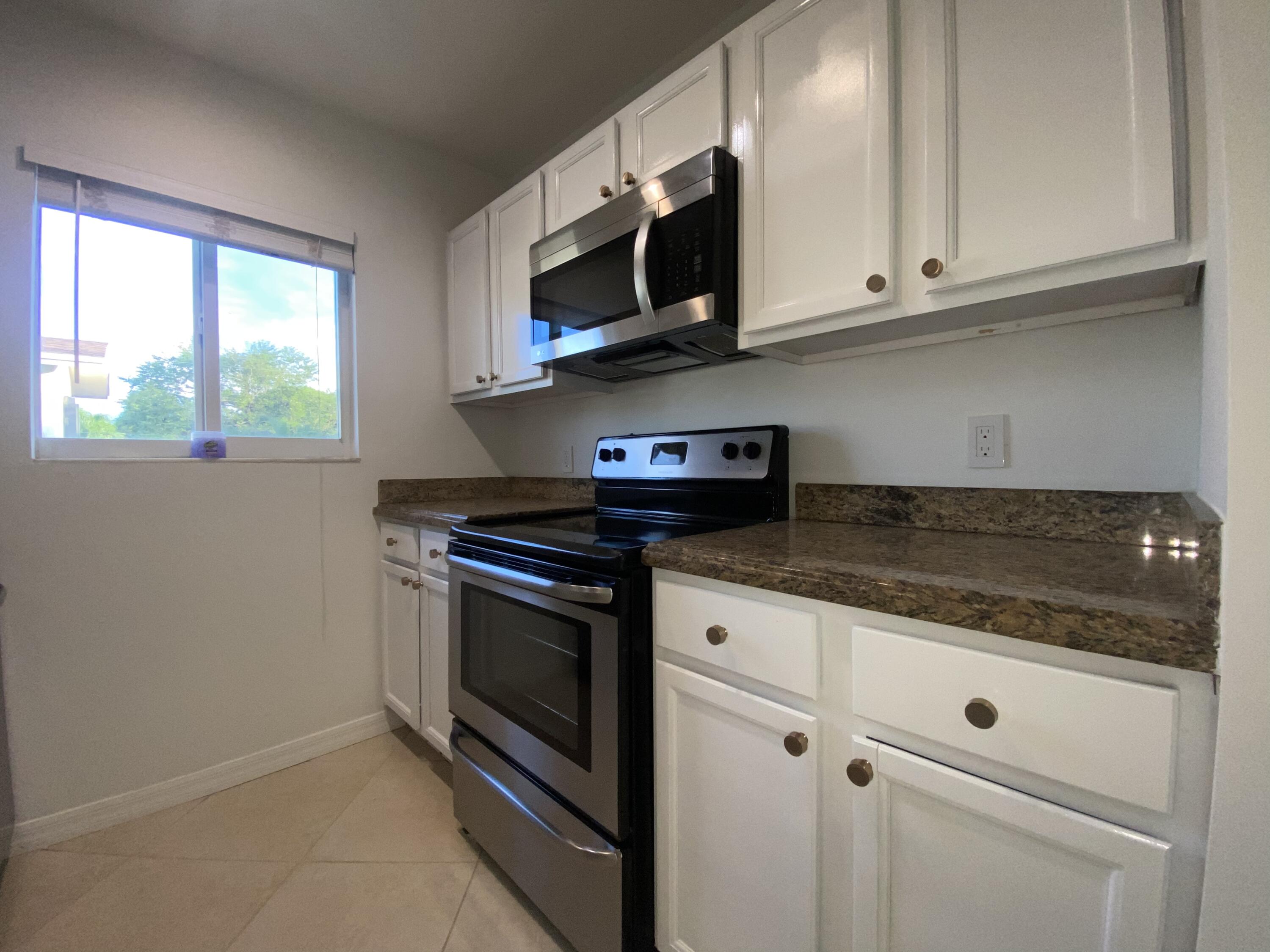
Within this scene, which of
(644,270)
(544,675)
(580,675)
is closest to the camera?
(580,675)

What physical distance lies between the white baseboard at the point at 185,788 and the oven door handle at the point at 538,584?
45.1 inches

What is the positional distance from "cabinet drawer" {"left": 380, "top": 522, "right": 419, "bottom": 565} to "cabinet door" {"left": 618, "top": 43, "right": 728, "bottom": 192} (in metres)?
1.42

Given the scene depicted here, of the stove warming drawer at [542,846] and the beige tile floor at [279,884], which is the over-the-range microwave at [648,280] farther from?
the beige tile floor at [279,884]

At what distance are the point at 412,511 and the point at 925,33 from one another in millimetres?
1919

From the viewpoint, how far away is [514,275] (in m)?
1.94

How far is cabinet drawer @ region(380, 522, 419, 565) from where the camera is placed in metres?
1.90

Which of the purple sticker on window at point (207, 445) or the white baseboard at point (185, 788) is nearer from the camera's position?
the white baseboard at point (185, 788)

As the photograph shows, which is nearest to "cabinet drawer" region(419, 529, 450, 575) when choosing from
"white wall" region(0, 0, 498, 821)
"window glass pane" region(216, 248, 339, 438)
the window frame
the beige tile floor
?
"white wall" region(0, 0, 498, 821)

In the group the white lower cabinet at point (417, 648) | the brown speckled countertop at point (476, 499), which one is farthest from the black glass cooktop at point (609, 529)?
the white lower cabinet at point (417, 648)

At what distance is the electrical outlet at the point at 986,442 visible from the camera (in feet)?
3.80

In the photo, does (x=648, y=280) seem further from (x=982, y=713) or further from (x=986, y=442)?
(x=982, y=713)

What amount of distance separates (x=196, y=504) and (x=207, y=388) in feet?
1.36

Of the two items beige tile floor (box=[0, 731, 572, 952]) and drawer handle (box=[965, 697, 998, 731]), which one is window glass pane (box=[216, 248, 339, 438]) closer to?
beige tile floor (box=[0, 731, 572, 952])

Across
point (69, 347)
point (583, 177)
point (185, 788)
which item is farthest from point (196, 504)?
point (583, 177)
